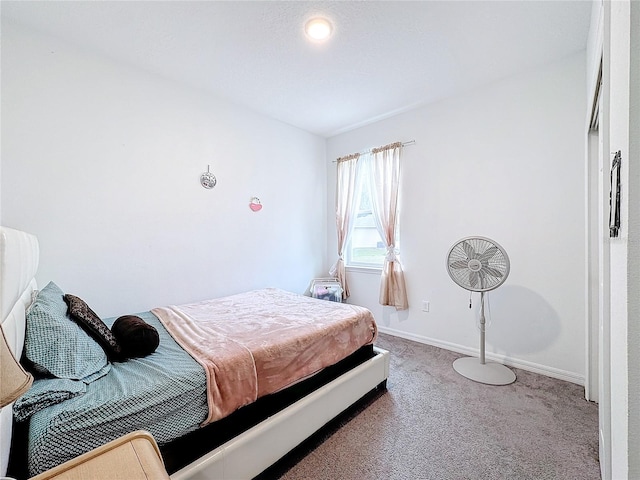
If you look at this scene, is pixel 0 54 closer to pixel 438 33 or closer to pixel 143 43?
pixel 143 43

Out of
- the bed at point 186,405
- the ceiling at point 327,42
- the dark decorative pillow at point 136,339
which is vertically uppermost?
the ceiling at point 327,42

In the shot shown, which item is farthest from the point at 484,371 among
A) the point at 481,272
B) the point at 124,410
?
the point at 124,410

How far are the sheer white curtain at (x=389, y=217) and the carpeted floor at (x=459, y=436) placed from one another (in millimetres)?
1092

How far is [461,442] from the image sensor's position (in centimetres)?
169

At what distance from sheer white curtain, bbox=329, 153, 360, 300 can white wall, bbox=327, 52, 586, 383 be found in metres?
0.70

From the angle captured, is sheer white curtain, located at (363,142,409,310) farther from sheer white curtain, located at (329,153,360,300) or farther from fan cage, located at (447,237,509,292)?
fan cage, located at (447,237,509,292)

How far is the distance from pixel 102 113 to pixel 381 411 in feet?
10.4

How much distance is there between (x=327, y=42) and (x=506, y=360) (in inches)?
126

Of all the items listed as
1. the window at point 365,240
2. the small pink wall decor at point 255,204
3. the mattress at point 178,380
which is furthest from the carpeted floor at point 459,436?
the small pink wall decor at point 255,204

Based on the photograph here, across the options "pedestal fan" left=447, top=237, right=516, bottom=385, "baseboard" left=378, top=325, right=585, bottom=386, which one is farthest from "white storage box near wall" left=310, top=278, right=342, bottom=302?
"pedestal fan" left=447, top=237, right=516, bottom=385

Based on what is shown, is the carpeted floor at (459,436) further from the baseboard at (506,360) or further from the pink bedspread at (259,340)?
the pink bedspread at (259,340)

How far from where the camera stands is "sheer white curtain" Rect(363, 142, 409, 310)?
333cm

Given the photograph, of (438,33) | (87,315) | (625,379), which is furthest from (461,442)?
(438,33)

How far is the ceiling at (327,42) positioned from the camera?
183 centimetres
